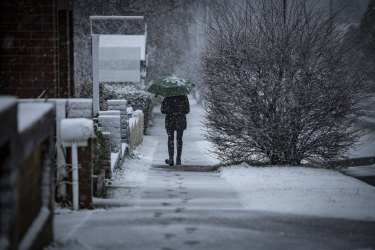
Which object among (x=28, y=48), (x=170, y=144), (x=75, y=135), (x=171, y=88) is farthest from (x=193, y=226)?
(x=170, y=144)

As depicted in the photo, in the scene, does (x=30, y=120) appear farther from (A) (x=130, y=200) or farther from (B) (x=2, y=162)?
(A) (x=130, y=200)

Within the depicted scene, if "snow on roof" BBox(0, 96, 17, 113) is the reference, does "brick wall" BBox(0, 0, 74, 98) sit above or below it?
above

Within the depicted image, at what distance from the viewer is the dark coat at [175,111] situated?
1161 centimetres

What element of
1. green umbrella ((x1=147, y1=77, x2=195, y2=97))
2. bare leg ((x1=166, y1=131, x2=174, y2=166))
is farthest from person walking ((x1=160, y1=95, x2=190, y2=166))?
green umbrella ((x1=147, y1=77, x2=195, y2=97))

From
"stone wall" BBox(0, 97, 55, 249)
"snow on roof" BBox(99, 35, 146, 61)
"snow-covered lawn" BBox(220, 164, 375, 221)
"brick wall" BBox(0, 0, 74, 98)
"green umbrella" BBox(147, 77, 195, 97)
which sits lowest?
"snow-covered lawn" BBox(220, 164, 375, 221)

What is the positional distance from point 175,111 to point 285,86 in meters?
2.36

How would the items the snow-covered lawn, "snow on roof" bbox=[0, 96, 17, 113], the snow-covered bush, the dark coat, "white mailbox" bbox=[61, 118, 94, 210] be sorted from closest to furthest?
1. "snow on roof" bbox=[0, 96, 17, 113]
2. "white mailbox" bbox=[61, 118, 94, 210]
3. the snow-covered lawn
4. the snow-covered bush
5. the dark coat

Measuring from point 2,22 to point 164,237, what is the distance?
14.3ft

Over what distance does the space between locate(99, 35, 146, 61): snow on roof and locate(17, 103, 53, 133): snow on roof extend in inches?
1097

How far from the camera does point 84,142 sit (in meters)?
6.44

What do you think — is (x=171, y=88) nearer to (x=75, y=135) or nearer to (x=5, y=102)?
(x=75, y=135)

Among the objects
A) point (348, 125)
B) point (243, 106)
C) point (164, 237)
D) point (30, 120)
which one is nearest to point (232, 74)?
point (243, 106)

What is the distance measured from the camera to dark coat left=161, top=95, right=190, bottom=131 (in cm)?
1161

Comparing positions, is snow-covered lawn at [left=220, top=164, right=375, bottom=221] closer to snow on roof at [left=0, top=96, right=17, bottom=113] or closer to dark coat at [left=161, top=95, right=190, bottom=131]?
dark coat at [left=161, top=95, right=190, bottom=131]
